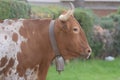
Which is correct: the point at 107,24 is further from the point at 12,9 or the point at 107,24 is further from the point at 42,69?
the point at 42,69

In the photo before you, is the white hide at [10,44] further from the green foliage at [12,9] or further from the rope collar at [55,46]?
→ the green foliage at [12,9]

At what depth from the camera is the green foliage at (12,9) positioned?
10666 mm

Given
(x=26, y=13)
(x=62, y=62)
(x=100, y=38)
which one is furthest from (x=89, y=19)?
(x=62, y=62)

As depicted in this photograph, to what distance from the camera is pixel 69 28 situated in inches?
190

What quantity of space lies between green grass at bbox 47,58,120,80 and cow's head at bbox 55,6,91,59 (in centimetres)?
638

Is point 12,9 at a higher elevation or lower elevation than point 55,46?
higher

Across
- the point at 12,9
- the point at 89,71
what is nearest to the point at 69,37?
the point at 12,9

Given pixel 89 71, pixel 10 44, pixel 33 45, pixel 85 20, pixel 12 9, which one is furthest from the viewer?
pixel 85 20

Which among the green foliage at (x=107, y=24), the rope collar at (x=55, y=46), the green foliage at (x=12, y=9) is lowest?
the green foliage at (x=107, y=24)

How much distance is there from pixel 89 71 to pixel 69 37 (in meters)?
8.21

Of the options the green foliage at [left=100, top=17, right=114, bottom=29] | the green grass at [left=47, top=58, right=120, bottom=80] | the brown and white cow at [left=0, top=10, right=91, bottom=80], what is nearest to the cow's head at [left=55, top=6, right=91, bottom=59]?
the brown and white cow at [left=0, top=10, right=91, bottom=80]

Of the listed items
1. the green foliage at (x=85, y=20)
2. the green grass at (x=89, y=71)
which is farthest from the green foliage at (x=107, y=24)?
the green foliage at (x=85, y=20)

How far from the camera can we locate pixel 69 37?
4.86 m

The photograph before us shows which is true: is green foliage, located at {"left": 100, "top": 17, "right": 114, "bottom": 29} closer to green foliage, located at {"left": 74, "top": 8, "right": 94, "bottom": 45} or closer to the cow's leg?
green foliage, located at {"left": 74, "top": 8, "right": 94, "bottom": 45}
